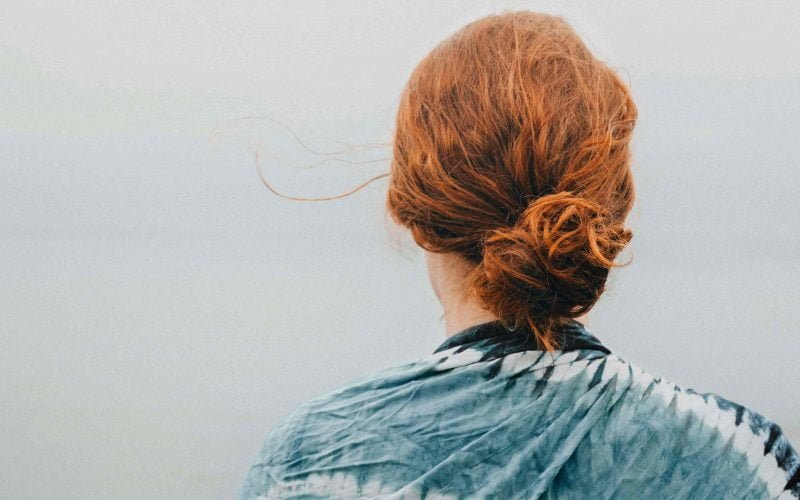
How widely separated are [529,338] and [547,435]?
0.09 meters

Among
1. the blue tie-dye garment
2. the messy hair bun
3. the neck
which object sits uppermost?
the messy hair bun

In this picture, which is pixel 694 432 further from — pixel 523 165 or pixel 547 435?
pixel 523 165

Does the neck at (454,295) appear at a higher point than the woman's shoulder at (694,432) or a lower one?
higher

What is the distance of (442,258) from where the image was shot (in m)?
0.81

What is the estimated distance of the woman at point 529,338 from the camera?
74cm

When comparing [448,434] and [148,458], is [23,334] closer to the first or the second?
[148,458]

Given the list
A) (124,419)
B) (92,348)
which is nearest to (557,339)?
(124,419)

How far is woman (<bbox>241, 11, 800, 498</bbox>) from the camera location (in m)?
0.74

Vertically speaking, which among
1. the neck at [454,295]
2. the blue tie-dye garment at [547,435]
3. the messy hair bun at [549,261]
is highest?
the messy hair bun at [549,261]

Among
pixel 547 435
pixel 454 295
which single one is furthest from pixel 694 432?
pixel 454 295

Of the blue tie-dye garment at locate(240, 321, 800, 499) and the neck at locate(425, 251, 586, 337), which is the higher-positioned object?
the neck at locate(425, 251, 586, 337)

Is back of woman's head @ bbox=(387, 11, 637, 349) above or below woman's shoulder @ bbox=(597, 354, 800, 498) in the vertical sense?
above

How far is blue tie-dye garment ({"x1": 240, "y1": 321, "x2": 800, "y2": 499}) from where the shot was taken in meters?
0.74

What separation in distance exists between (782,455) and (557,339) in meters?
0.24
